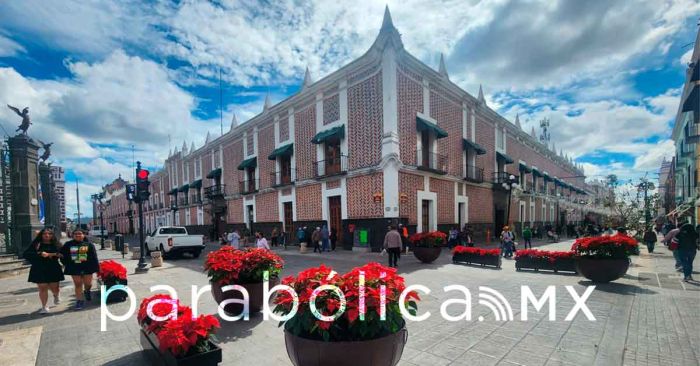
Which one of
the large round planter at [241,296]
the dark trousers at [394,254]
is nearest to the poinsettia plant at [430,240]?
the dark trousers at [394,254]

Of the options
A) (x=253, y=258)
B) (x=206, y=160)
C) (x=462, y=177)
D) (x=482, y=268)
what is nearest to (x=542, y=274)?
(x=482, y=268)

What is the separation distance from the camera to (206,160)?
34750 mm

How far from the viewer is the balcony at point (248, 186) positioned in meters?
25.7

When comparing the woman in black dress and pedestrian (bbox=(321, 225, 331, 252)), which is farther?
pedestrian (bbox=(321, 225, 331, 252))

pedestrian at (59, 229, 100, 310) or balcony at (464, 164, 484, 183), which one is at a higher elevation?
balcony at (464, 164, 484, 183)

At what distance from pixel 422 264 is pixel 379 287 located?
930 centimetres

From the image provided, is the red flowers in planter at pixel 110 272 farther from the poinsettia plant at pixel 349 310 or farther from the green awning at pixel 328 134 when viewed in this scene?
the green awning at pixel 328 134

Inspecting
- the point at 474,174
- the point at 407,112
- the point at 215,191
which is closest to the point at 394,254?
the point at 407,112

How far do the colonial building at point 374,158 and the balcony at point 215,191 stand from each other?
97 millimetres

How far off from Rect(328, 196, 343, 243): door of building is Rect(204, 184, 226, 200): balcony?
15498mm

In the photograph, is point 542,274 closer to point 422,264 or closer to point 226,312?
point 422,264

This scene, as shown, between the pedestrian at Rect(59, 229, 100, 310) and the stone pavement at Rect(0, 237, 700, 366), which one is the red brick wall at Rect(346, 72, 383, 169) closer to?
the stone pavement at Rect(0, 237, 700, 366)

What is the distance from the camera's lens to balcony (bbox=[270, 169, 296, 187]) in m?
21.6

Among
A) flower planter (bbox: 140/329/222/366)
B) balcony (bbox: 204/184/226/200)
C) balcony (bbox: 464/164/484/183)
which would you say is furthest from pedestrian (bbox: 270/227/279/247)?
flower planter (bbox: 140/329/222/366)
